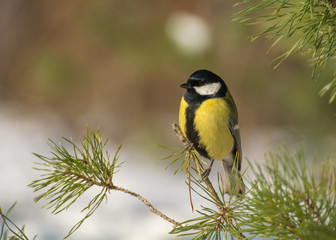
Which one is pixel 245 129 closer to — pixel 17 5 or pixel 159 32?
pixel 159 32

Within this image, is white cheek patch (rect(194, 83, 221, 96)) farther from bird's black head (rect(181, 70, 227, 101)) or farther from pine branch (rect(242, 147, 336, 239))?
pine branch (rect(242, 147, 336, 239))

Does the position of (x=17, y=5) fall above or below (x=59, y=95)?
above

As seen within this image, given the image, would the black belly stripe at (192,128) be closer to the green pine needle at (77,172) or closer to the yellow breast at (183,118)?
the yellow breast at (183,118)

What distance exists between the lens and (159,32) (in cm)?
269

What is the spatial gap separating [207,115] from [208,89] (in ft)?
0.25

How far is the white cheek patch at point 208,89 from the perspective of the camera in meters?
1.22

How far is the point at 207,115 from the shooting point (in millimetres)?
1193

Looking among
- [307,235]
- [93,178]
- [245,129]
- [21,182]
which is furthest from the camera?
[245,129]

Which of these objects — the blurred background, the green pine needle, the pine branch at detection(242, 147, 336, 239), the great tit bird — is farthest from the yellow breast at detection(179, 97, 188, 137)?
the blurred background

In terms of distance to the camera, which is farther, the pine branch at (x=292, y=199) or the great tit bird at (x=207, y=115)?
the great tit bird at (x=207, y=115)

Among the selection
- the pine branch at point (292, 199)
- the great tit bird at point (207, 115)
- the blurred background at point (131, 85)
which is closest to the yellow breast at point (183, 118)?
the great tit bird at point (207, 115)

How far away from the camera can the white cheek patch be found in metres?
1.22

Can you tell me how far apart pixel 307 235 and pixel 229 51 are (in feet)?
7.55

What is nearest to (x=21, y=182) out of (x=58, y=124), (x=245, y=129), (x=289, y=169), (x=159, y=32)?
(x=58, y=124)
